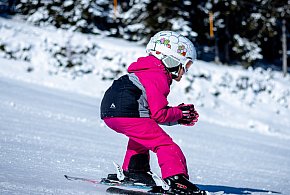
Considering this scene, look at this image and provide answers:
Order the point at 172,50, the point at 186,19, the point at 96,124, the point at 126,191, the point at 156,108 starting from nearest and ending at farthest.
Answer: the point at 156,108 < the point at 126,191 < the point at 172,50 < the point at 96,124 < the point at 186,19

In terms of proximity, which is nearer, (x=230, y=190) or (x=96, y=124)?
(x=230, y=190)

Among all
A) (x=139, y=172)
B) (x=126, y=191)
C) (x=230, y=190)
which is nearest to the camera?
(x=126, y=191)

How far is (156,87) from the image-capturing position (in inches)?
148

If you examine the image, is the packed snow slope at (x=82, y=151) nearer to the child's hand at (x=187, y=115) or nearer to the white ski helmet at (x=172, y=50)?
the child's hand at (x=187, y=115)

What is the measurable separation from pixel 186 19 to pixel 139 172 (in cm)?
2071

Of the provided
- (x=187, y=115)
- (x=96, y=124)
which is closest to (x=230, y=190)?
(x=187, y=115)

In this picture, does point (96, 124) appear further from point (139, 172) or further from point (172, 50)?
point (172, 50)

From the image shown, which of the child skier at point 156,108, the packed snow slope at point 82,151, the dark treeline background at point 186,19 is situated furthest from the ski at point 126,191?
the dark treeline background at point 186,19

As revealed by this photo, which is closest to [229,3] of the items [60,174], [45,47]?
[45,47]

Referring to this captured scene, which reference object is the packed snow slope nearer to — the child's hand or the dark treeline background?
the child's hand

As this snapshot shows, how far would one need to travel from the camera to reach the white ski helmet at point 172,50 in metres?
4.09

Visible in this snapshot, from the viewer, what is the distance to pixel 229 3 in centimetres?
2667

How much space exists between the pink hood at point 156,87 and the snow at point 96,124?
31.8 inches

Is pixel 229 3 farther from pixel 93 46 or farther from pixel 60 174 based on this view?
pixel 60 174
